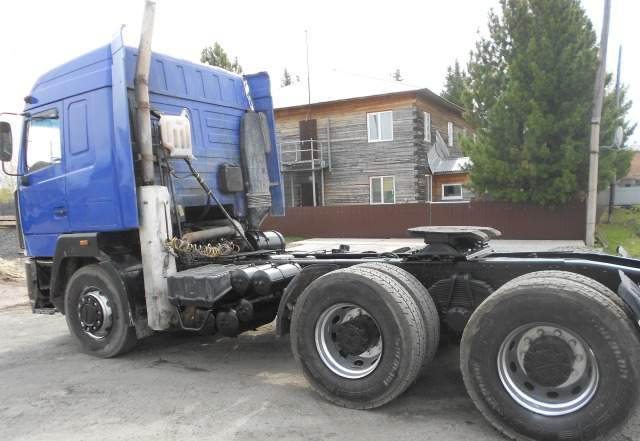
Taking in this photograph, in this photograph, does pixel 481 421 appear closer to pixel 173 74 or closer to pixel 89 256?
pixel 89 256

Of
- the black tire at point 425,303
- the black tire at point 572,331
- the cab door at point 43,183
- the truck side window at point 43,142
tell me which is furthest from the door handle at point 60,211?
the black tire at point 572,331

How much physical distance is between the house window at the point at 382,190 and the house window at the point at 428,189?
1713 mm

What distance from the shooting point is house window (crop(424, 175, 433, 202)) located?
27.1 m

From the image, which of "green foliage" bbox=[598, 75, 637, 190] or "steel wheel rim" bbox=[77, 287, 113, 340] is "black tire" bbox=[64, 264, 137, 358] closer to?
"steel wheel rim" bbox=[77, 287, 113, 340]

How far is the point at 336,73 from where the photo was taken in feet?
105

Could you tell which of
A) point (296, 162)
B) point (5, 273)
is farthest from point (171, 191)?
point (296, 162)

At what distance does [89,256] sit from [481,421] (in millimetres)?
4296

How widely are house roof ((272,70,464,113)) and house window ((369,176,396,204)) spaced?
4.23 meters

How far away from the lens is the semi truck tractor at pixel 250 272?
11.3ft

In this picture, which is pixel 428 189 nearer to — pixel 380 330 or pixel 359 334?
pixel 359 334

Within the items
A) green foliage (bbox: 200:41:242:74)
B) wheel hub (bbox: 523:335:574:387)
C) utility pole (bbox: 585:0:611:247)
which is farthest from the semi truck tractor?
green foliage (bbox: 200:41:242:74)

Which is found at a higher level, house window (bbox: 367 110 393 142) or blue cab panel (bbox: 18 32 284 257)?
house window (bbox: 367 110 393 142)

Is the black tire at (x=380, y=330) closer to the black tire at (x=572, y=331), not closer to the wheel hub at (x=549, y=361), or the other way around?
the black tire at (x=572, y=331)

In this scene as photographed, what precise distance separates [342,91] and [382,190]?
580 centimetres
